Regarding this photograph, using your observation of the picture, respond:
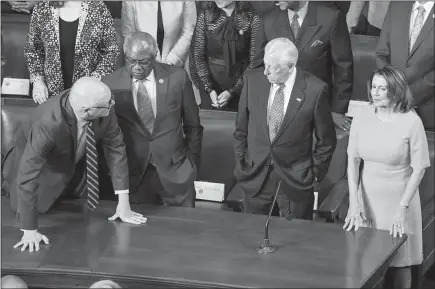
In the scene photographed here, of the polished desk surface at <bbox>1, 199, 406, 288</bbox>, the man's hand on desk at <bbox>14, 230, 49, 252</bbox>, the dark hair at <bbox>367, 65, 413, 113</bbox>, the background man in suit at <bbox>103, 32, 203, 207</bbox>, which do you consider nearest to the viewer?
the polished desk surface at <bbox>1, 199, 406, 288</bbox>

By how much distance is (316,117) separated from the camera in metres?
5.27

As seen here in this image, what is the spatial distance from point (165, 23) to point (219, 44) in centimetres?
38

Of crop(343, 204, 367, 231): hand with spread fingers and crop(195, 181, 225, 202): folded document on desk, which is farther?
crop(195, 181, 225, 202): folded document on desk

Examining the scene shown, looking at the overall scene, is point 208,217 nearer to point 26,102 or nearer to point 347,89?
point 347,89

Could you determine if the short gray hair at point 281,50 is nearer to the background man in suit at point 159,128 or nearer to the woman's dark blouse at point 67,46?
the background man in suit at point 159,128

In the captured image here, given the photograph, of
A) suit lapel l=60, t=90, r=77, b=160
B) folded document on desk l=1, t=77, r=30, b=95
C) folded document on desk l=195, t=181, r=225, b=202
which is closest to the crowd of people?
suit lapel l=60, t=90, r=77, b=160

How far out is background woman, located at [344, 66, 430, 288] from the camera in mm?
4871

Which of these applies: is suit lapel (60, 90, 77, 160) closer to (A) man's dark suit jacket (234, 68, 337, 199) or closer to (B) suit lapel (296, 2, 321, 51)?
(A) man's dark suit jacket (234, 68, 337, 199)

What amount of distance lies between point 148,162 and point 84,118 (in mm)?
782

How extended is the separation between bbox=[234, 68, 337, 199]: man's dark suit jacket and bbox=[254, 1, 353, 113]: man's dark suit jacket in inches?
20.1

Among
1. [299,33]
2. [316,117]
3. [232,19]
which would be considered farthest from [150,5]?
[316,117]

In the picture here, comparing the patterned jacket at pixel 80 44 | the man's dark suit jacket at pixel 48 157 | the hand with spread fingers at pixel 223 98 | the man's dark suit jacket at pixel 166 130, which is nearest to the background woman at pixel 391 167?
the man's dark suit jacket at pixel 166 130

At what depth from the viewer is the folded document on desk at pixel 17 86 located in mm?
6453

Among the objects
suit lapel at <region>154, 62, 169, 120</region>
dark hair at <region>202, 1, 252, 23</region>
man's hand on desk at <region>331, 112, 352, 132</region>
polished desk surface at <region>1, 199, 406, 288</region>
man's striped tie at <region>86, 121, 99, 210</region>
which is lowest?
polished desk surface at <region>1, 199, 406, 288</region>
